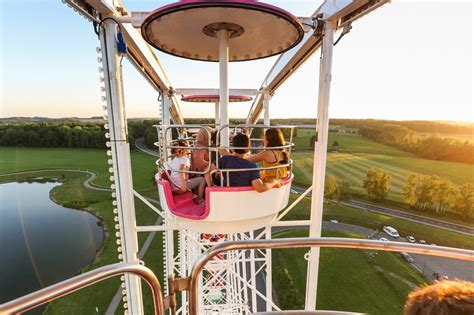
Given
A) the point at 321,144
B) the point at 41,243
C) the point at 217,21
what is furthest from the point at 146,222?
the point at 217,21

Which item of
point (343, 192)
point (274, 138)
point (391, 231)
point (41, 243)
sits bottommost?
point (41, 243)

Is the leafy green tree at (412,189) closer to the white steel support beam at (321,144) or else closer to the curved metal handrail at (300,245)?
the white steel support beam at (321,144)

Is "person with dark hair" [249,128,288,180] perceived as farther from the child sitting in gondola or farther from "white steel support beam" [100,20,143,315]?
"white steel support beam" [100,20,143,315]

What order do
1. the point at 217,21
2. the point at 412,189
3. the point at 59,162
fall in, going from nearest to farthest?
the point at 217,21 < the point at 412,189 < the point at 59,162

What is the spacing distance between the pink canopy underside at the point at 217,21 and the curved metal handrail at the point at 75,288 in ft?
6.26

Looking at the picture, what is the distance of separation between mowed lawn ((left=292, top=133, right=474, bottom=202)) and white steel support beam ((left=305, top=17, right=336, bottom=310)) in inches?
1033

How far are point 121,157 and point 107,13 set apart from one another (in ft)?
5.22

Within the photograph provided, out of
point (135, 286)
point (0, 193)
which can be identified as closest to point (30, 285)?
point (135, 286)

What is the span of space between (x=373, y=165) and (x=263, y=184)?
132 ft

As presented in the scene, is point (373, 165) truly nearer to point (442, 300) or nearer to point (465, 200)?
point (465, 200)

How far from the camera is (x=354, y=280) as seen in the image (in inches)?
586

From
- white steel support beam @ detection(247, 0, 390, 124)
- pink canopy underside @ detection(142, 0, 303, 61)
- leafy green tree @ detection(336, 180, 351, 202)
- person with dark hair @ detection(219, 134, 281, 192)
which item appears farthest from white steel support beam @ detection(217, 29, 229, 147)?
leafy green tree @ detection(336, 180, 351, 202)

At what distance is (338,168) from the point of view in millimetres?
42562

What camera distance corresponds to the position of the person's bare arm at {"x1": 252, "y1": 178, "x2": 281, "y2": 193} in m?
2.54
